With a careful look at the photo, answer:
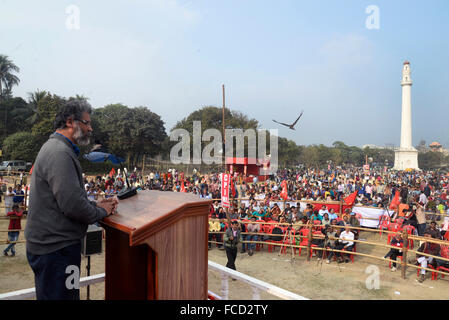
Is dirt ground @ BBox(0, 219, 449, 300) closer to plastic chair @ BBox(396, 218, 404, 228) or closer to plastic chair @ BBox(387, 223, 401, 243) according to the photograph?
plastic chair @ BBox(387, 223, 401, 243)

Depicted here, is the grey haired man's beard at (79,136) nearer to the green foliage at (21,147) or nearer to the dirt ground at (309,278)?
the dirt ground at (309,278)

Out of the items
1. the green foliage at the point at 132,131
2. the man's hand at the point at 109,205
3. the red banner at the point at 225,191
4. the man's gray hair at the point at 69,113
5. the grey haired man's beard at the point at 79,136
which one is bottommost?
the red banner at the point at 225,191

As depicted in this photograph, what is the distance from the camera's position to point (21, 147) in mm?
31656

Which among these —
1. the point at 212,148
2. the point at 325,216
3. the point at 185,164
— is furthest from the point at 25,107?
the point at 325,216

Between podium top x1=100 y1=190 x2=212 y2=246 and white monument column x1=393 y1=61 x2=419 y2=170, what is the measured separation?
199ft

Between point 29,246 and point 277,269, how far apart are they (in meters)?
7.85

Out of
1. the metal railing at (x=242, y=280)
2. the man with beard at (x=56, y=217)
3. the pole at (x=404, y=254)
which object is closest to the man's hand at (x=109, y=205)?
→ the man with beard at (x=56, y=217)

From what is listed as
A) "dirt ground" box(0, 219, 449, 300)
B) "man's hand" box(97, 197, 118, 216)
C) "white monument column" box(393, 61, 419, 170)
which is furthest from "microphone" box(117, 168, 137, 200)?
"white monument column" box(393, 61, 419, 170)

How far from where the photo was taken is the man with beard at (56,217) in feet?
5.05

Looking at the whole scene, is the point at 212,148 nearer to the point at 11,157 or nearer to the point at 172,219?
the point at 11,157

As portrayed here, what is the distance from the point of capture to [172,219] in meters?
1.60

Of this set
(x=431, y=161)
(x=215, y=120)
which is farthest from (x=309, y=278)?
(x=431, y=161)

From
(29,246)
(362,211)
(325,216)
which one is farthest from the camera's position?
(362,211)
